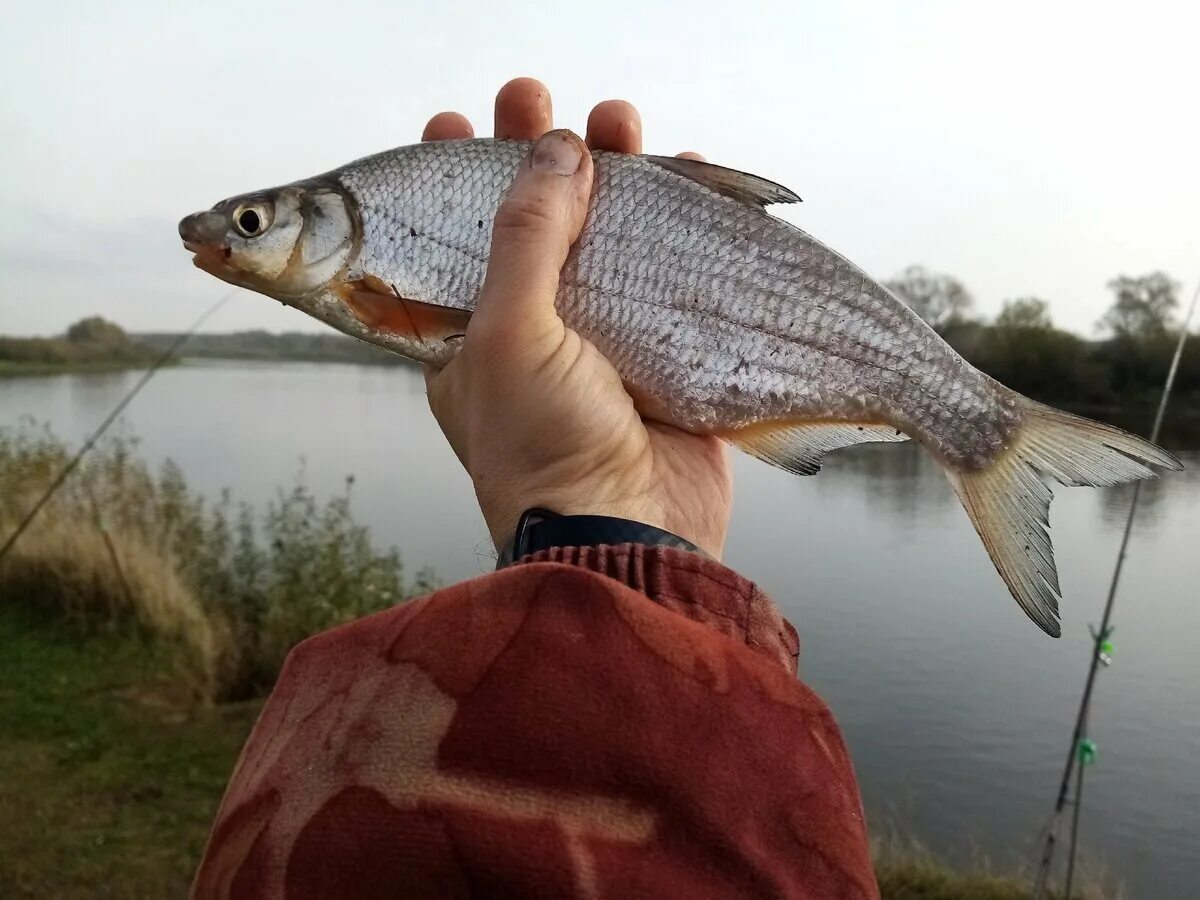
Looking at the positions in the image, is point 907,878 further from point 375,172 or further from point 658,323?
point 375,172

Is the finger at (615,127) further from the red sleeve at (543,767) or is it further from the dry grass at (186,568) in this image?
the dry grass at (186,568)

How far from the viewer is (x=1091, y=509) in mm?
15992

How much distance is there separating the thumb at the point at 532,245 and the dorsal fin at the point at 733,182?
1.07ft

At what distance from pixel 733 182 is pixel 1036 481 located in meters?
1.10

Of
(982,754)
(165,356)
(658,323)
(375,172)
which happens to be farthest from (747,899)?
(982,754)

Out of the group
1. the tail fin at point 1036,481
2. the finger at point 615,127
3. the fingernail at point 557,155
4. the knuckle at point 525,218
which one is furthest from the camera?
the finger at point 615,127

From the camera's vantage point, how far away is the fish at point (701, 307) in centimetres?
249

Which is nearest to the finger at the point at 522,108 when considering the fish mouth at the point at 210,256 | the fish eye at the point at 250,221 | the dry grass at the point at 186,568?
the fish eye at the point at 250,221

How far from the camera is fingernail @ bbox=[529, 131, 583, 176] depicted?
245 cm

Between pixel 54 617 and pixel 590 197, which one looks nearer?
pixel 590 197

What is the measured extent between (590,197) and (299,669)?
1.55 meters

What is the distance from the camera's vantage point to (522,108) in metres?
3.16

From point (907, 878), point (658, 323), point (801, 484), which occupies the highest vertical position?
point (658, 323)

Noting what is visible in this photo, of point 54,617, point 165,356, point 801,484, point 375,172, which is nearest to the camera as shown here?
point 375,172
